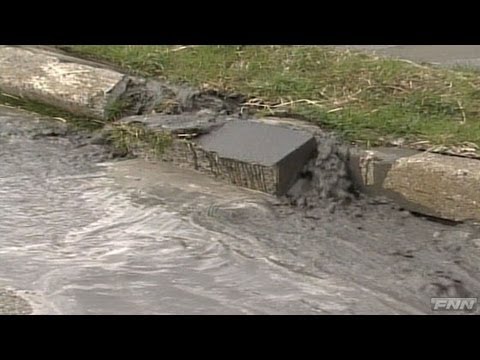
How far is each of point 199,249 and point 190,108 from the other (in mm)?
1670

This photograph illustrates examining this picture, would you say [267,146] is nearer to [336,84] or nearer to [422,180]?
[422,180]

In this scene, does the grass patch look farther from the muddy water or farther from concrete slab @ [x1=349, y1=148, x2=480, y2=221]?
the muddy water

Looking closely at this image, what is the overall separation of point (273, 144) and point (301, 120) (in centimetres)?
45

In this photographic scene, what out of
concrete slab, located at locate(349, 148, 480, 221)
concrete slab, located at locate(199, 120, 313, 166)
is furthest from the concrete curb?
concrete slab, located at locate(199, 120, 313, 166)

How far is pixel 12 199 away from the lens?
15.6 ft

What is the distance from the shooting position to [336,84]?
5.67 meters

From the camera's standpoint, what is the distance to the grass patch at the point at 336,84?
16.6 ft

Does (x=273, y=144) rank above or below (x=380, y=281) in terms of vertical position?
above

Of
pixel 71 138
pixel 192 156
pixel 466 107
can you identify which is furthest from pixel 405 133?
pixel 71 138

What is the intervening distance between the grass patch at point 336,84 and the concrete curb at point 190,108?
16cm

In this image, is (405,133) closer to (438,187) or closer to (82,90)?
(438,187)

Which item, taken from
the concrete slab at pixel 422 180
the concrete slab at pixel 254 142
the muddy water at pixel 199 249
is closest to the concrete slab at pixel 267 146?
the concrete slab at pixel 254 142

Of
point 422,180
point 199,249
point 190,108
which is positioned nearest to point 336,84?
point 190,108
